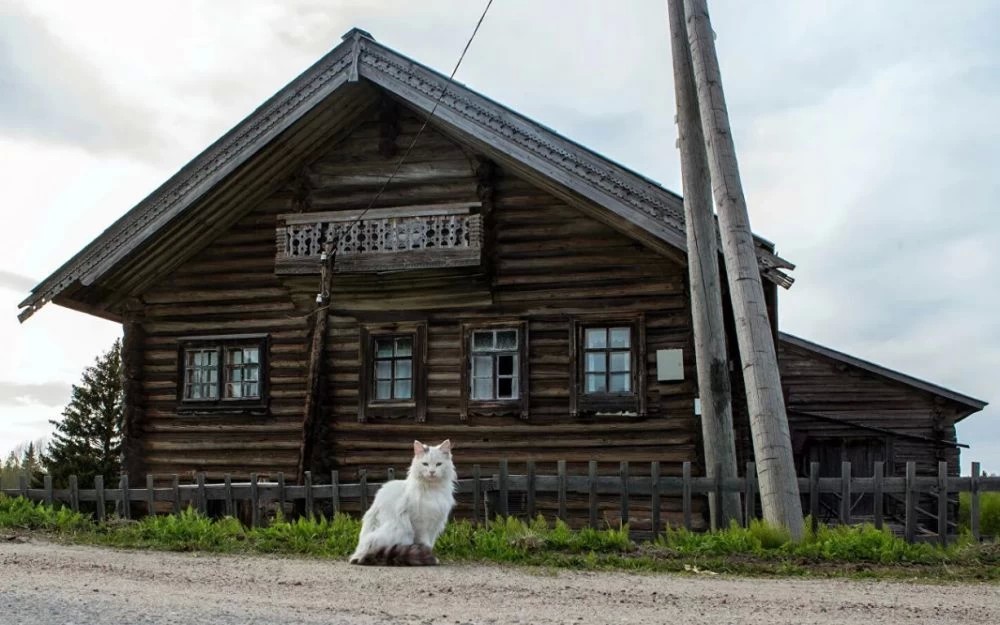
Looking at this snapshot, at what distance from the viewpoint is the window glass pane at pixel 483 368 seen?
1806 centimetres

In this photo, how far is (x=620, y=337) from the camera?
17.5m

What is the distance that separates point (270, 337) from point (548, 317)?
5187 millimetres

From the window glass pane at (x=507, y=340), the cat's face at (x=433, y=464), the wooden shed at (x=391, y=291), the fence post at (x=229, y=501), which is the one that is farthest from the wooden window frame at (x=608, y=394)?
the cat's face at (x=433, y=464)

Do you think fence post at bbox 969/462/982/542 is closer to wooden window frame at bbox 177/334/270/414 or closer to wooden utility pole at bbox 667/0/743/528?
wooden utility pole at bbox 667/0/743/528

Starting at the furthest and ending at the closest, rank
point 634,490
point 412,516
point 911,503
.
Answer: point 634,490 → point 911,503 → point 412,516

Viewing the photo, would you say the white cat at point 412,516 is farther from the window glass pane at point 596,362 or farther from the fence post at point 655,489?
the window glass pane at point 596,362

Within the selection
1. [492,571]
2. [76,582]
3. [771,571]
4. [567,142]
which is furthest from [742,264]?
[76,582]

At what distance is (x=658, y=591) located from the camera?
8.81m

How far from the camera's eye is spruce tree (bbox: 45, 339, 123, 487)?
37.2 meters

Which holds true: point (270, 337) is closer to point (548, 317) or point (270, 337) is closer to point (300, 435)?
point (300, 435)

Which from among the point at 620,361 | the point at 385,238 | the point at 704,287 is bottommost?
the point at 620,361

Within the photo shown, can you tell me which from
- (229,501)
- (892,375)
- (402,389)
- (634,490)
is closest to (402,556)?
(634,490)

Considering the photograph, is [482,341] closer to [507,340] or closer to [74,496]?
[507,340]

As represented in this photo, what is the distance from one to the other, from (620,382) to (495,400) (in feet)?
6.84
